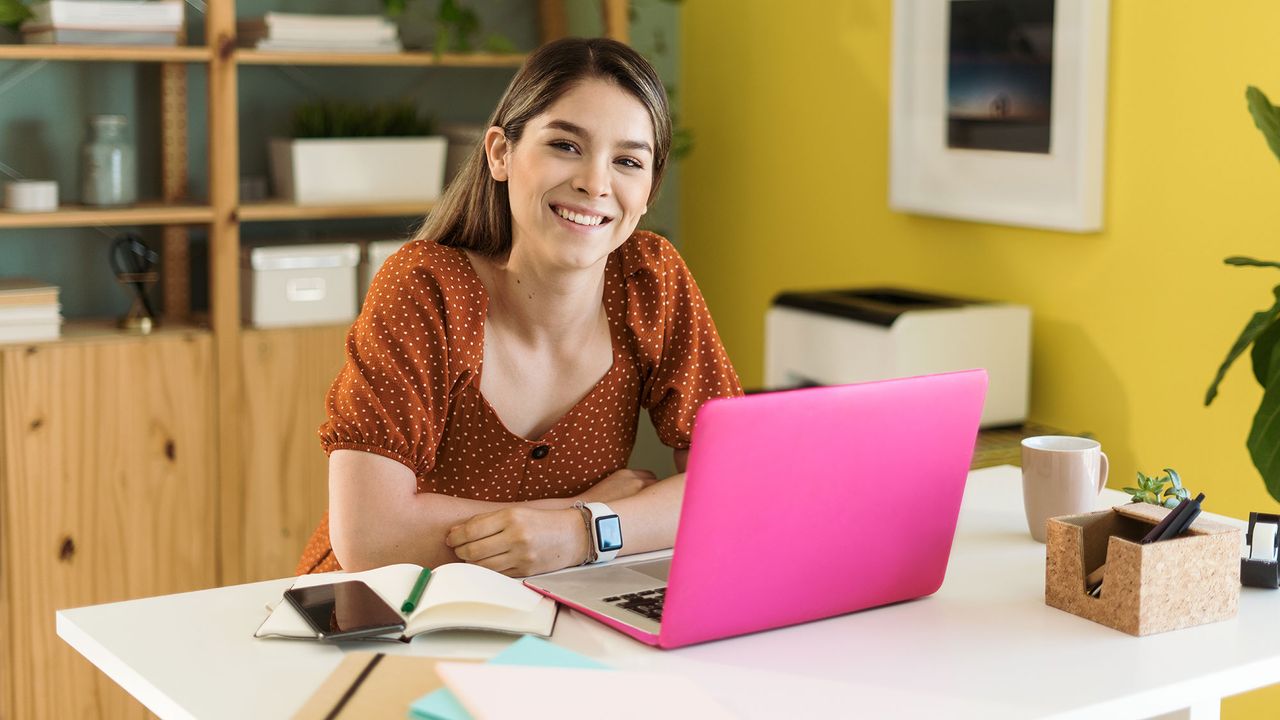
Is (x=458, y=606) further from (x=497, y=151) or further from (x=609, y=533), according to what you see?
(x=497, y=151)

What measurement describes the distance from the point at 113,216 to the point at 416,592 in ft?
6.69

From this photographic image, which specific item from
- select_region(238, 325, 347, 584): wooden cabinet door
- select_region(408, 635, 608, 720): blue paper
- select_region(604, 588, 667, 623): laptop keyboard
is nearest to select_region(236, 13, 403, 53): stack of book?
select_region(238, 325, 347, 584): wooden cabinet door

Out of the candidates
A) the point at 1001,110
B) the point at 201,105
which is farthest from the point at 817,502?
the point at 201,105

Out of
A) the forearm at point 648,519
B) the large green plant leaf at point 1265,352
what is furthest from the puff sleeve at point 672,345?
the large green plant leaf at point 1265,352

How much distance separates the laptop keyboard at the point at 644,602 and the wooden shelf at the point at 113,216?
6.84ft

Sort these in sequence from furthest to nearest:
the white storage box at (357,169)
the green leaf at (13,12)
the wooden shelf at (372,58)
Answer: the white storage box at (357,169) < the wooden shelf at (372,58) < the green leaf at (13,12)

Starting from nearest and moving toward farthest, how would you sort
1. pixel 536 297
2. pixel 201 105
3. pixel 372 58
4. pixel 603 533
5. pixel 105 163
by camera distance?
pixel 603 533
pixel 536 297
pixel 105 163
pixel 372 58
pixel 201 105

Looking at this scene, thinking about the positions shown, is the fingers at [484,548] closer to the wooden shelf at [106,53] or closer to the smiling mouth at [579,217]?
the smiling mouth at [579,217]

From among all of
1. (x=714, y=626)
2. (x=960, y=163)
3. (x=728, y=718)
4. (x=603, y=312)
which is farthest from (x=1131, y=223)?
(x=728, y=718)

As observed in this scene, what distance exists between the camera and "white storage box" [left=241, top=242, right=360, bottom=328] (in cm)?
321

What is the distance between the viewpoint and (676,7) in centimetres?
387

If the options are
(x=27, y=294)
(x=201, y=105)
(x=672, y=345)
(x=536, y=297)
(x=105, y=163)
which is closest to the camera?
(x=536, y=297)

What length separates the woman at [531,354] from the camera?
5.19ft

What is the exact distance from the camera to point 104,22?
9.86 ft
